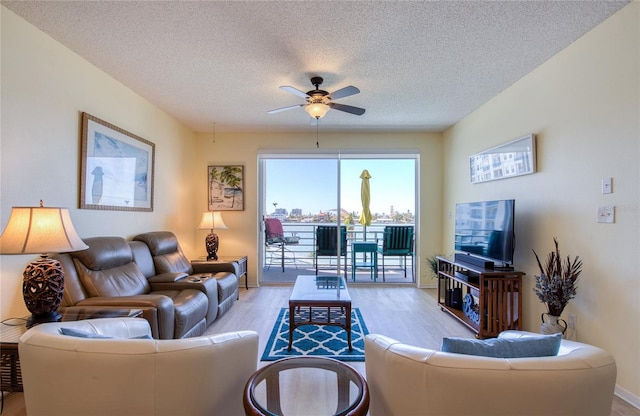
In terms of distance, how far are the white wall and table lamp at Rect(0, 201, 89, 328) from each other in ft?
1.28

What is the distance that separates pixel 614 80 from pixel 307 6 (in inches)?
80.9

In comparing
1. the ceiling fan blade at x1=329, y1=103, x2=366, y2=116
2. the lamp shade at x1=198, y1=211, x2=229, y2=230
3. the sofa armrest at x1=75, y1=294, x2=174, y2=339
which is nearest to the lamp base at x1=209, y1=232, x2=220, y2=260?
the lamp shade at x1=198, y1=211, x2=229, y2=230

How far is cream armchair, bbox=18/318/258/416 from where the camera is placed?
3.31ft

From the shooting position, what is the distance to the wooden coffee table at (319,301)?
249cm

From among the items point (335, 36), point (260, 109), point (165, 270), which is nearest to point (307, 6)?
point (335, 36)

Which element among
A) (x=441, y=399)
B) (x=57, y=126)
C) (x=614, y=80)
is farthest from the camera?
(x=57, y=126)

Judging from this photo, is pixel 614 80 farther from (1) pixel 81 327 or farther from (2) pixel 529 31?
(1) pixel 81 327

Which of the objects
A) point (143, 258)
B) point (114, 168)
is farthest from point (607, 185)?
point (114, 168)

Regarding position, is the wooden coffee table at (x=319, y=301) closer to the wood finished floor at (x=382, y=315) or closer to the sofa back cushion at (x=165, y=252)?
the wood finished floor at (x=382, y=315)

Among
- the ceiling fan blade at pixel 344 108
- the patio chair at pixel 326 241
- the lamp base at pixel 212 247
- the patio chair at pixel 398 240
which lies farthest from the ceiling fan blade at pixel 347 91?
the patio chair at pixel 398 240

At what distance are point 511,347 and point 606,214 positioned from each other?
1594 mm

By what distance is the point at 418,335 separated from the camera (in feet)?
9.22

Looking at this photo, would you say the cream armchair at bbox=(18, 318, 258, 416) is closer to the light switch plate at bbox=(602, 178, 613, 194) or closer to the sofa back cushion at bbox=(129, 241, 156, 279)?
the sofa back cushion at bbox=(129, 241, 156, 279)

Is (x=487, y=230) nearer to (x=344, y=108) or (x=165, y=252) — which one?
(x=344, y=108)
